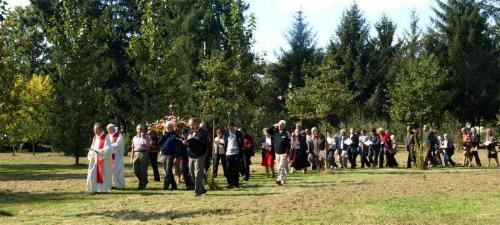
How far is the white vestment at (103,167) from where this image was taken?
55.9ft

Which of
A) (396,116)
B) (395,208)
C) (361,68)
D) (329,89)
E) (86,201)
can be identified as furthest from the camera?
(361,68)

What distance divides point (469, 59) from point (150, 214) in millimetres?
50719

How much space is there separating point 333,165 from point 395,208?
16.1 meters

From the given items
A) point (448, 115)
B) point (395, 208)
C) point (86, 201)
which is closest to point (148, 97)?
point (86, 201)

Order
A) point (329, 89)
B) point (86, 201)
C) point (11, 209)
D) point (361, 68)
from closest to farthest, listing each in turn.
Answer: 1. point (11, 209)
2. point (86, 201)
3. point (329, 89)
4. point (361, 68)

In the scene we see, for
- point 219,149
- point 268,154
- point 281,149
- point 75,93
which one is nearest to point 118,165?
point 219,149

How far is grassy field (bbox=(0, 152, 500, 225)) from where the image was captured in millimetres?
11508

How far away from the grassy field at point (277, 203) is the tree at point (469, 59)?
3994cm

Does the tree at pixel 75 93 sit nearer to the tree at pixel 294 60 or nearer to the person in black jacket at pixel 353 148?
the person in black jacket at pixel 353 148

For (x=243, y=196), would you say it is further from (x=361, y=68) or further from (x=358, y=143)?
(x=361, y=68)

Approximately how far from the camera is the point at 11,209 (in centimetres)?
1384

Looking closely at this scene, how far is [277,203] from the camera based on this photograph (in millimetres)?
13812

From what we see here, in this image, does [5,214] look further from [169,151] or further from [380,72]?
[380,72]

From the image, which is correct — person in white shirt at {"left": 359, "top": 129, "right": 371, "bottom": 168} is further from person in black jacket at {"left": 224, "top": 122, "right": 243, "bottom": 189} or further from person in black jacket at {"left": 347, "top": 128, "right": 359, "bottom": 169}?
person in black jacket at {"left": 224, "top": 122, "right": 243, "bottom": 189}
